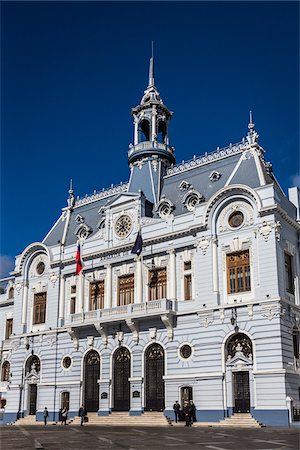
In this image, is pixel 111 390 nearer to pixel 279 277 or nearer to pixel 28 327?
pixel 28 327

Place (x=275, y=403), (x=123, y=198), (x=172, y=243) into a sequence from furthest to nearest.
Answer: (x=123, y=198) → (x=172, y=243) → (x=275, y=403)

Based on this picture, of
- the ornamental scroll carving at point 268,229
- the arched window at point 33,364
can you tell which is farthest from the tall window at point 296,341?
the arched window at point 33,364

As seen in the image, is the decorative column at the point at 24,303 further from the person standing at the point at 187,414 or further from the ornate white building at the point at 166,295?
the person standing at the point at 187,414

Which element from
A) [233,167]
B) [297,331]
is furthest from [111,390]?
[233,167]

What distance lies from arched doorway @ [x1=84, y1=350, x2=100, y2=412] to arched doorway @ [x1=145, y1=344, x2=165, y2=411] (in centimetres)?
527

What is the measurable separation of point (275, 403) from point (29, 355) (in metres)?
25.5

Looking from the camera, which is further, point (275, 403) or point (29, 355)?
point (29, 355)

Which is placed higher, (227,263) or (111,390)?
(227,263)

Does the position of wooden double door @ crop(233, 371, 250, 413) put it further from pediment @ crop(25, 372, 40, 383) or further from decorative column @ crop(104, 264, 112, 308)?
pediment @ crop(25, 372, 40, 383)

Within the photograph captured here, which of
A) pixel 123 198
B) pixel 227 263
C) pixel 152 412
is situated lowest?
pixel 152 412

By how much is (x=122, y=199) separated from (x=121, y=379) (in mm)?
15677

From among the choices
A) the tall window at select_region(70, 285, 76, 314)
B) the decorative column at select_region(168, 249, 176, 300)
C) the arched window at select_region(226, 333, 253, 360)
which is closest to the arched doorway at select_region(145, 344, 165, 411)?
the decorative column at select_region(168, 249, 176, 300)

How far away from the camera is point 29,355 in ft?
174

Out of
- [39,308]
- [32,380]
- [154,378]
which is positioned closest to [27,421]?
[32,380]
